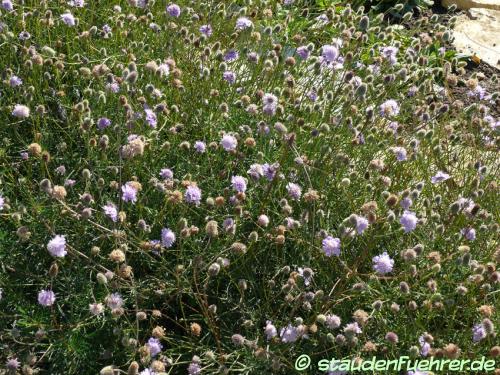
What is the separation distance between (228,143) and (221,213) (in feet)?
0.87

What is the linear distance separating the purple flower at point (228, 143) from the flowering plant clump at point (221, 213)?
0.15ft

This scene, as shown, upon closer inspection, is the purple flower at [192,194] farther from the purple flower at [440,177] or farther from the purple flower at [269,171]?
the purple flower at [440,177]

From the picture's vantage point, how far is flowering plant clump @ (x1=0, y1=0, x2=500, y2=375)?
2.26 m

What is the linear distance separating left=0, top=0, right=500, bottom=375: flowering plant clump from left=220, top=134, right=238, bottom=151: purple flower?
4cm

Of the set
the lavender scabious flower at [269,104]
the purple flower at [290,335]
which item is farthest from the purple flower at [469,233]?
the lavender scabious flower at [269,104]

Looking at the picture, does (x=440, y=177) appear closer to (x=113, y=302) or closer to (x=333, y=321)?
(x=333, y=321)

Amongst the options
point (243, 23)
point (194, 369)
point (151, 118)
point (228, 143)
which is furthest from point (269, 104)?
point (194, 369)

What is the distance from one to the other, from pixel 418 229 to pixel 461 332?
1.33 ft

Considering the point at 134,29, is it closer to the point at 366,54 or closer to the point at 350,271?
the point at 366,54

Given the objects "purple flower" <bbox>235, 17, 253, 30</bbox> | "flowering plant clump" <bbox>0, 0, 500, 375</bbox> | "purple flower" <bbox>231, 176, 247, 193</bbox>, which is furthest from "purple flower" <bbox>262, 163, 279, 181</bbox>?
"purple flower" <bbox>235, 17, 253, 30</bbox>

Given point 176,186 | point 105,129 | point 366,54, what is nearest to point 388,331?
point 176,186

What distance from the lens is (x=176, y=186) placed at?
101 inches

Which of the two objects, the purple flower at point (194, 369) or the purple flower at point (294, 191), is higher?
the purple flower at point (294, 191)

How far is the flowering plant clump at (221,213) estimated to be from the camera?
2.26 m
